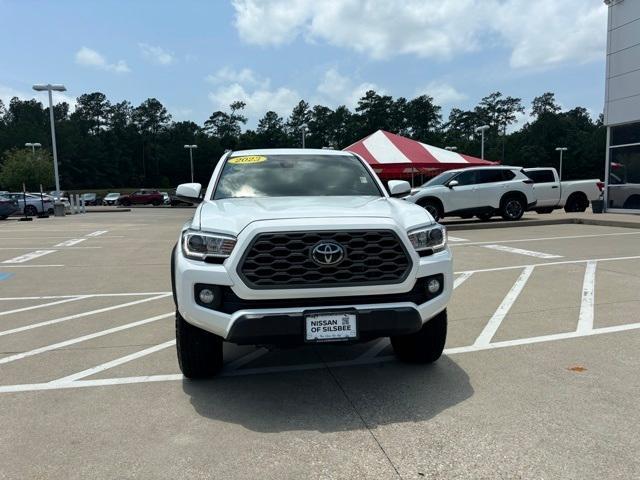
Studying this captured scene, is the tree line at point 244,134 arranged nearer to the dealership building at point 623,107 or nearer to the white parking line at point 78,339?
the dealership building at point 623,107

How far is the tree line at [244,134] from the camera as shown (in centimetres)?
9681

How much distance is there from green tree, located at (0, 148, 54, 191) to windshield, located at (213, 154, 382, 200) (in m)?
60.9

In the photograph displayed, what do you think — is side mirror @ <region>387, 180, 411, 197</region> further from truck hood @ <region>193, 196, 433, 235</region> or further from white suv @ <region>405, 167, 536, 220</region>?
white suv @ <region>405, 167, 536, 220</region>

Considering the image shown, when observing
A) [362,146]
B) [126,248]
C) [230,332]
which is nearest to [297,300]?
[230,332]

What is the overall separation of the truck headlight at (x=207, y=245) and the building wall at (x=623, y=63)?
1963 centimetres

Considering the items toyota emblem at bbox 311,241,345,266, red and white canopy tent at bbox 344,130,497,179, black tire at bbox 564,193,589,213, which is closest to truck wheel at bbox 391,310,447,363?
toyota emblem at bbox 311,241,345,266

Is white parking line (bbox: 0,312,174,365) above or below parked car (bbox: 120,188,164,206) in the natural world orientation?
below

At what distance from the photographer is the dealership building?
18844 millimetres

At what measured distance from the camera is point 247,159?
5359mm

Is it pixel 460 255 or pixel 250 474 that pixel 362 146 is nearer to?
pixel 460 255

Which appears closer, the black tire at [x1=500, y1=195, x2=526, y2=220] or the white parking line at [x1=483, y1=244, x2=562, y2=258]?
the white parking line at [x1=483, y1=244, x2=562, y2=258]

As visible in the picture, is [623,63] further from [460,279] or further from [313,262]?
[313,262]

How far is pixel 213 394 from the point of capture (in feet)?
12.9

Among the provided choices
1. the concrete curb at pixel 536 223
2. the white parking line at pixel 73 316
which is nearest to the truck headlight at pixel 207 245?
the white parking line at pixel 73 316
